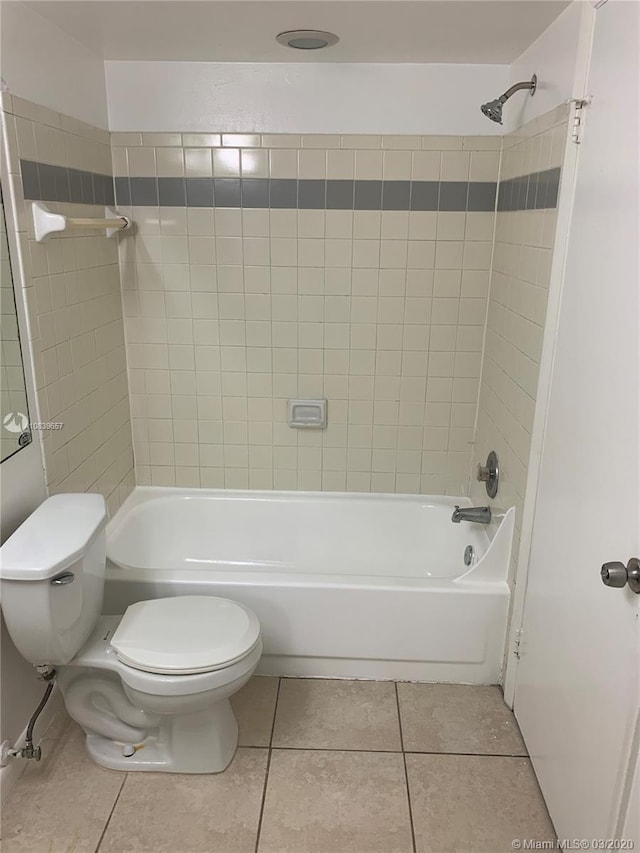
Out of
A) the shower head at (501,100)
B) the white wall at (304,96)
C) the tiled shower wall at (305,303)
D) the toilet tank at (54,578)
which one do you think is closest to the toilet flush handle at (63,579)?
the toilet tank at (54,578)

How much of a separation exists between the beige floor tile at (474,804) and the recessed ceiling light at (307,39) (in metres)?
2.22

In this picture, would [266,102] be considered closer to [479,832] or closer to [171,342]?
[171,342]

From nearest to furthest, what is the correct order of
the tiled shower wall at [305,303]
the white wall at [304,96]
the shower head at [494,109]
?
the shower head at [494,109], the white wall at [304,96], the tiled shower wall at [305,303]

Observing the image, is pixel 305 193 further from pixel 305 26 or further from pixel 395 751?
pixel 395 751

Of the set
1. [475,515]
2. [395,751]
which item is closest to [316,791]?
[395,751]

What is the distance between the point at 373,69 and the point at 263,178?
548mm

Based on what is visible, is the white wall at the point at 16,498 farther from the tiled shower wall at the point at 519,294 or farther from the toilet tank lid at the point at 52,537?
the tiled shower wall at the point at 519,294

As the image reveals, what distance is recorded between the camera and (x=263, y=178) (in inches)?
97.1

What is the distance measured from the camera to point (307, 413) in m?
2.74

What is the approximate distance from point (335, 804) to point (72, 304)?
5.62 feet

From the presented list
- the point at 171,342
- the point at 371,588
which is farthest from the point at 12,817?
the point at 171,342

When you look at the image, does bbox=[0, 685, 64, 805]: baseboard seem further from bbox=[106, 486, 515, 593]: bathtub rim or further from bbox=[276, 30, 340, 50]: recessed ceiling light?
bbox=[276, 30, 340, 50]: recessed ceiling light

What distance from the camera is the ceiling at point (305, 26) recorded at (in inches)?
69.2

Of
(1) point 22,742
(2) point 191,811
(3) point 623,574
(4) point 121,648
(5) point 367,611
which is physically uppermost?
(3) point 623,574
